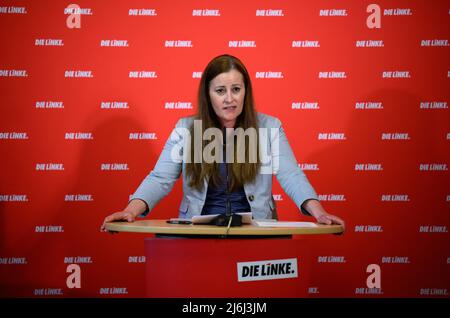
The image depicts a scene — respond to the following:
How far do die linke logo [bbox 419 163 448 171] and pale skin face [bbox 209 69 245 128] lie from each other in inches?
80.3

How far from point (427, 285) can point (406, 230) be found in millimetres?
462

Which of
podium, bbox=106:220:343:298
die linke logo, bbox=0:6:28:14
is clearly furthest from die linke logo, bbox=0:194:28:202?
podium, bbox=106:220:343:298

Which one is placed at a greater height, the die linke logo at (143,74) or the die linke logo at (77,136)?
the die linke logo at (143,74)

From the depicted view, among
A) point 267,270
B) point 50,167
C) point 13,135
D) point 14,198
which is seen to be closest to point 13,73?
point 13,135

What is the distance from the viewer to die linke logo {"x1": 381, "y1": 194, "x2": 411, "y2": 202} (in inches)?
167

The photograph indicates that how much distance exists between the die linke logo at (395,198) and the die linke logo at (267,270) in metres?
2.19

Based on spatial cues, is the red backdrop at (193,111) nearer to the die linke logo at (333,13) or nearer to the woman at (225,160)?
the die linke logo at (333,13)

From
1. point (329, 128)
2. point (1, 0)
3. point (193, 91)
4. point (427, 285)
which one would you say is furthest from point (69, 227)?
point (427, 285)

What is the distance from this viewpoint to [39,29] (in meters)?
4.29

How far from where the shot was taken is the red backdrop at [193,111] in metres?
4.23

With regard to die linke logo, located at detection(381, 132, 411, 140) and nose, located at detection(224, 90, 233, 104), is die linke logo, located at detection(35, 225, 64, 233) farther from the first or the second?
die linke logo, located at detection(381, 132, 411, 140)

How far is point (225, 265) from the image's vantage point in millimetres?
2219

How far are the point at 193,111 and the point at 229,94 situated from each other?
1492 mm

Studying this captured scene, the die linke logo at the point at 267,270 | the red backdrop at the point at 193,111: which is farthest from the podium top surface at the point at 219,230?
the red backdrop at the point at 193,111
